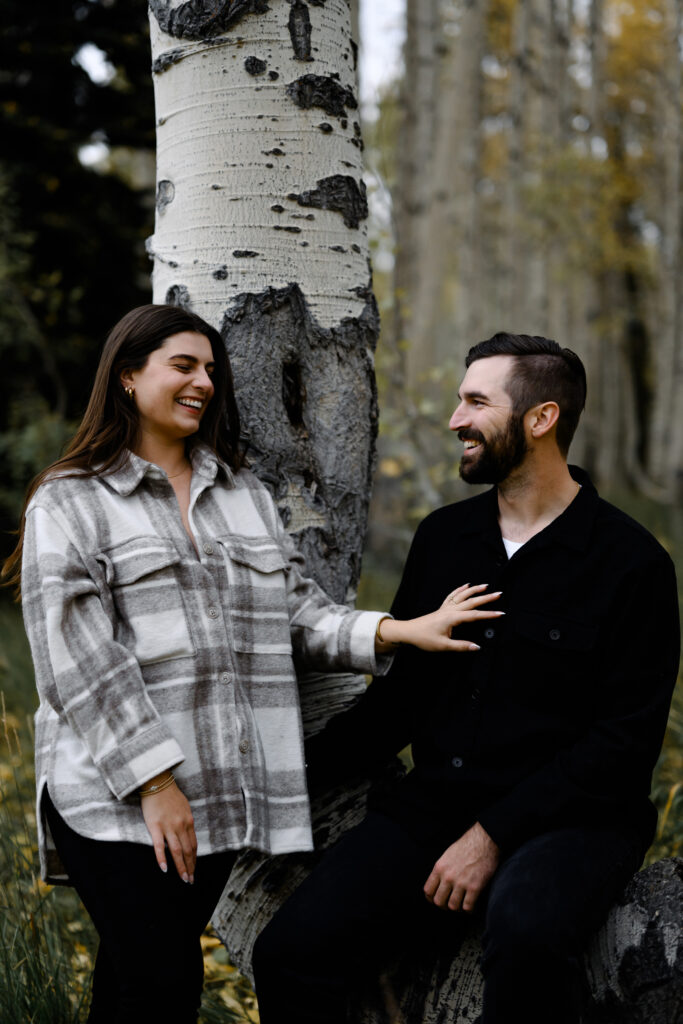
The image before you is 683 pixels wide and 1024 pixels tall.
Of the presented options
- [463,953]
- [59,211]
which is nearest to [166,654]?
[463,953]

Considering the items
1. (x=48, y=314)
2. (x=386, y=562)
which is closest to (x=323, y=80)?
(x=48, y=314)

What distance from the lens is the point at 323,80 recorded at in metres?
2.63

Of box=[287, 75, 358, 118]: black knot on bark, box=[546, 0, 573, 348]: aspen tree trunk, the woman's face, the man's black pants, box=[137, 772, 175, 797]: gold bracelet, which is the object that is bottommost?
the man's black pants

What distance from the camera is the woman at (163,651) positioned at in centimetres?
201

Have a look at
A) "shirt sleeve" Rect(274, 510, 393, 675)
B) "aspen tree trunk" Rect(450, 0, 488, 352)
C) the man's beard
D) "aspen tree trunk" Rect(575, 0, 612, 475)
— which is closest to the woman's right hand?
"shirt sleeve" Rect(274, 510, 393, 675)

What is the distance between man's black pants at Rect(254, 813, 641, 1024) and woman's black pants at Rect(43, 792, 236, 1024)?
8.9 inches

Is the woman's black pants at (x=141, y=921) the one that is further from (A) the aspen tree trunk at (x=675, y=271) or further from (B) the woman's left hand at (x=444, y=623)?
(A) the aspen tree trunk at (x=675, y=271)

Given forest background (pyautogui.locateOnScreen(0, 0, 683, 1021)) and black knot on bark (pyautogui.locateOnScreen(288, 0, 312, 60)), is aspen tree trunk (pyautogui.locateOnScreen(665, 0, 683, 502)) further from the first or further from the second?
black knot on bark (pyautogui.locateOnScreen(288, 0, 312, 60))

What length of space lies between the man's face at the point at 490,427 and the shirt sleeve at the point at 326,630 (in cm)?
47

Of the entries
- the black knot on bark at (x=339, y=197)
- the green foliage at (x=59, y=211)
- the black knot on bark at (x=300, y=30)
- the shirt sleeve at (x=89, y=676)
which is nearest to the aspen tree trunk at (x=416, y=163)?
the green foliage at (x=59, y=211)

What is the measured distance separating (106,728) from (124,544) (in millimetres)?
420

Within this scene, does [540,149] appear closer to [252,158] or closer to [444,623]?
[252,158]

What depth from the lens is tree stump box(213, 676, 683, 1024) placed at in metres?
2.06

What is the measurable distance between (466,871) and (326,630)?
2.24ft
